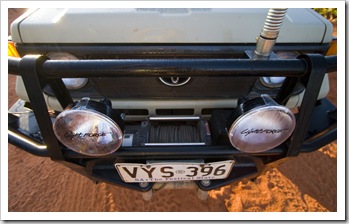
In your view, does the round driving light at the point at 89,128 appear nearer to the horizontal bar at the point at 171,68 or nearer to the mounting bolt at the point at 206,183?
Result: the horizontal bar at the point at 171,68

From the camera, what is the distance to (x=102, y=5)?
151 centimetres

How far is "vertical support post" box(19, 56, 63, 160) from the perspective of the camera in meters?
1.10

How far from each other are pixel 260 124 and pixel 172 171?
25.0 inches

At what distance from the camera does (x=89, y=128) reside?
49.1 inches

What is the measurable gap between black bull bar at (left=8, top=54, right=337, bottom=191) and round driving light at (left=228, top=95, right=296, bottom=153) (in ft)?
0.35

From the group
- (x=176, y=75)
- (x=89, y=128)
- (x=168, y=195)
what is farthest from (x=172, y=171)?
(x=168, y=195)

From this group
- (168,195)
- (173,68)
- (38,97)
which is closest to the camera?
(173,68)

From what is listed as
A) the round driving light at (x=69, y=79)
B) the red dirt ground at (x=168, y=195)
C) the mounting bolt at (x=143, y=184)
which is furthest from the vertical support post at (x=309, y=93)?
the round driving light at (x=69, y=79)

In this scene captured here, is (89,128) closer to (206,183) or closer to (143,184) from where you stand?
(143,184)

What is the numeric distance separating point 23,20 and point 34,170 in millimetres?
1800

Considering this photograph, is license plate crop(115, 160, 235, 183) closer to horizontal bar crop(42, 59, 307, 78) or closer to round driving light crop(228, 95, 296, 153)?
round driving light crop(228, 95, 296, 153)

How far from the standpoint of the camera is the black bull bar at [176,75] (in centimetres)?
110

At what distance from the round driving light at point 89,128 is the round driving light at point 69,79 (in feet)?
1.39

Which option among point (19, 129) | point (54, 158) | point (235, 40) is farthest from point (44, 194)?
point (235, 40)
